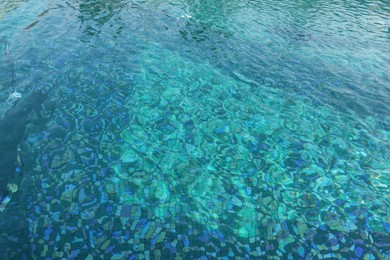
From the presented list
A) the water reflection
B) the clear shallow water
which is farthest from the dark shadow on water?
the water reflection

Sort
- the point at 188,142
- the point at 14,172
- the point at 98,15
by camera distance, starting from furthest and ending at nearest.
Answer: the point at 98,15, the point at 188,142, the point at 14,172

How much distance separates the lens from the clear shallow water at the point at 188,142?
801 centimetres

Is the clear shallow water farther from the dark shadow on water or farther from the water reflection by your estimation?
the water reflection

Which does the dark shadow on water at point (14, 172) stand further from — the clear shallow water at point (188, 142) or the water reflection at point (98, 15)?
the water reflection at point (98, 15)

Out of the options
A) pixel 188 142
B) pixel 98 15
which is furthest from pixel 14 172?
pixel 98 15

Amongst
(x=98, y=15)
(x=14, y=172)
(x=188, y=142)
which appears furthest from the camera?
(x=98, y=15)

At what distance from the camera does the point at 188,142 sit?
11.4 m

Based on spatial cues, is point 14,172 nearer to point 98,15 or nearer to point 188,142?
point 188,142

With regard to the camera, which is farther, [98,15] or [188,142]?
[98,15]

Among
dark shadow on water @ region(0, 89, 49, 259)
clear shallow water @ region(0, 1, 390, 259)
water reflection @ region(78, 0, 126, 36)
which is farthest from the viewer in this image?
water reflection @ region(78, 0, 126, 36)

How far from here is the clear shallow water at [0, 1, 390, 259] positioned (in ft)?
26.3

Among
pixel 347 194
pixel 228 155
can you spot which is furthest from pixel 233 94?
pixel 347 194

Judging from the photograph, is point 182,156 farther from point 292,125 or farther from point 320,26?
point 320,26

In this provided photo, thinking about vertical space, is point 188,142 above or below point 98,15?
below
